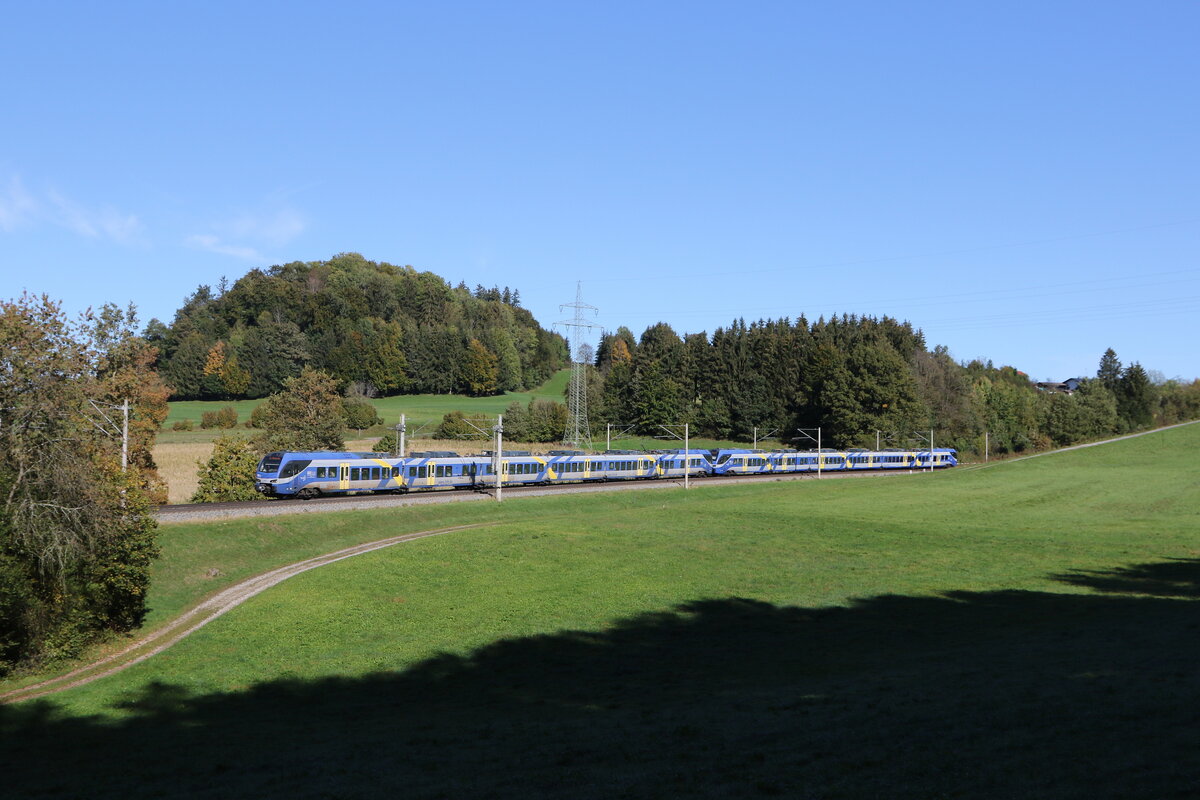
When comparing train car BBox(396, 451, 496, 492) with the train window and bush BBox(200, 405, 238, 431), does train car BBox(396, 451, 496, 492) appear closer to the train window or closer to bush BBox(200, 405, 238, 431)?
the train window

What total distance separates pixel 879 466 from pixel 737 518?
6362 centimetres

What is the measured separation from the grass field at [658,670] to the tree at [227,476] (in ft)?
44.0

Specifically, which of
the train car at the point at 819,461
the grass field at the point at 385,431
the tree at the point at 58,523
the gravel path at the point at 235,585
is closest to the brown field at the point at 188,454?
the grass field at the point at 385,431

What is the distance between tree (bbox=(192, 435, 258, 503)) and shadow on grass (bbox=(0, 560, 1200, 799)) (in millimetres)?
40254

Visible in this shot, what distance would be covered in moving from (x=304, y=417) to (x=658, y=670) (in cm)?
6427

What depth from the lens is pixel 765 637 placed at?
3016 cm

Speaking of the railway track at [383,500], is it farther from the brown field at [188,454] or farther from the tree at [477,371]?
the tree at [477,371]

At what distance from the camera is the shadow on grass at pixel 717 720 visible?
43.8 feet

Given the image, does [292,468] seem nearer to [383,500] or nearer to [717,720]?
[383,500]

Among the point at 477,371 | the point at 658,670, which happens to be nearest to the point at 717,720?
the point at 658,670

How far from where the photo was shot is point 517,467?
261 feet

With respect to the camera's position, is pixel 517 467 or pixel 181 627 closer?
pixel 181 627

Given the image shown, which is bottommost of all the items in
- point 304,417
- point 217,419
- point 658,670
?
point 658,670

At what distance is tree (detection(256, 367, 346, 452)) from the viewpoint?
82.6 meters
